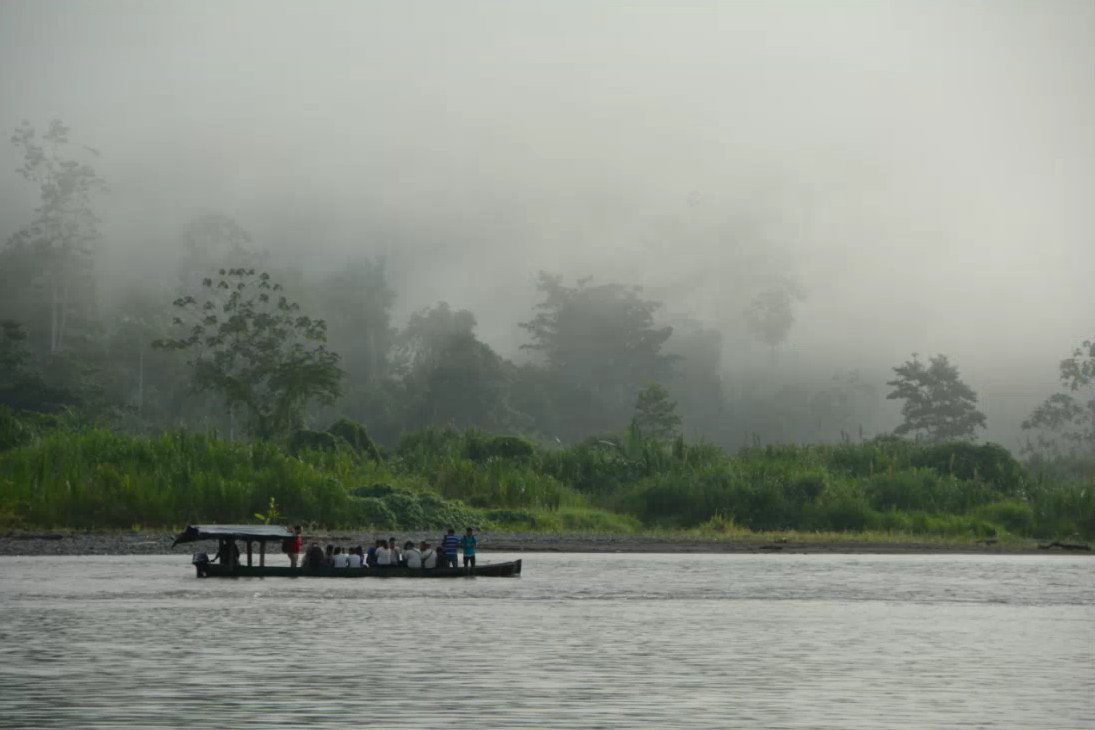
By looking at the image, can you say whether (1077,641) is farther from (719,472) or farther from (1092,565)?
(719,472)

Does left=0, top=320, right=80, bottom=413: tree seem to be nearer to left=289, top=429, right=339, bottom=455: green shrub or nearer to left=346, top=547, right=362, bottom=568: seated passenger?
left=289, top=429, right=339, bottom=455: green shrub

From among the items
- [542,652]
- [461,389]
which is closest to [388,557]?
[542,652]

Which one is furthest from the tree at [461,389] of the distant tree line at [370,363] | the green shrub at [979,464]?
the green shrub at [979,464]

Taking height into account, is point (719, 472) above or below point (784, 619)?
A: above

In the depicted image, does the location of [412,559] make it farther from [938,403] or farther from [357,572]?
[938,403]

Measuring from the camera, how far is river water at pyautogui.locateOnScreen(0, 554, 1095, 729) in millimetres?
20734

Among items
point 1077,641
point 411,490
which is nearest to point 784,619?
point 1077,641

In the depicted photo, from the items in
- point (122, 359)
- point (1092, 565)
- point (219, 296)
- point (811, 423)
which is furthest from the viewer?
point (811, 423)

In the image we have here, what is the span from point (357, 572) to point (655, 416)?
6410 centimetres

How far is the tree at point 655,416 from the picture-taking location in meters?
107

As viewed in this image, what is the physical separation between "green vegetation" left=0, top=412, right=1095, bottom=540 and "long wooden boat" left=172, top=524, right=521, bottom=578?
14.2 metres

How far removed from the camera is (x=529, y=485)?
7175cm

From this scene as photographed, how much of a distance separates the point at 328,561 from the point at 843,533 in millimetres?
30638

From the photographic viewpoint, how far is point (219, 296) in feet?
436
